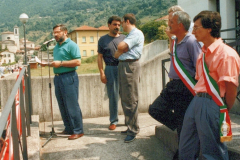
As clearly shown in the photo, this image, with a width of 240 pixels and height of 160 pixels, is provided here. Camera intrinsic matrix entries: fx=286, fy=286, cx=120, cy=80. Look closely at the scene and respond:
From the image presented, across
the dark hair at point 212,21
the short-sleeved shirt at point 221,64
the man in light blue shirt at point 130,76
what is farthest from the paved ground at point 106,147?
the dark hair at point 212,21

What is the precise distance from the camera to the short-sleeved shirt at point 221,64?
2.37m

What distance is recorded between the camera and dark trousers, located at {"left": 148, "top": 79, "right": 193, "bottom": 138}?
3.41 meters

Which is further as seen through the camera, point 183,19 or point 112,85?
point 112,85

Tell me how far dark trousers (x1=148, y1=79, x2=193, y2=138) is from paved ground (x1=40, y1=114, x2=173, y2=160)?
74cm

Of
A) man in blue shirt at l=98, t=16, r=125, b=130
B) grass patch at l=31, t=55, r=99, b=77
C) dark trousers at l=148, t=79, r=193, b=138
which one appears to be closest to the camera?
dark trousers at l=148, t=79, r=193, b=138

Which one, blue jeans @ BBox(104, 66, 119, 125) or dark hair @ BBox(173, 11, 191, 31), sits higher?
dark hair @ BBox(173, 11, 191, 31)

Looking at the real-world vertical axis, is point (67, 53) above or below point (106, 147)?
above

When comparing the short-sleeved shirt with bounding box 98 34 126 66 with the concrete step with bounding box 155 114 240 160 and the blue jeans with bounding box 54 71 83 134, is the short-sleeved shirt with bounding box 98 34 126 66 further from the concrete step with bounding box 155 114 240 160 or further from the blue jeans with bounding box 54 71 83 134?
the concrete step with bounding box 155 114 240 160

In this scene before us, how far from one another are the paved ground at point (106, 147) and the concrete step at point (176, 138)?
0.10m

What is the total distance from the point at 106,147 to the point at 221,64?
260cm

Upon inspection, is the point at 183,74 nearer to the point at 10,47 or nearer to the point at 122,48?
the point at 122,48

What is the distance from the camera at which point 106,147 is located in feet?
14.6

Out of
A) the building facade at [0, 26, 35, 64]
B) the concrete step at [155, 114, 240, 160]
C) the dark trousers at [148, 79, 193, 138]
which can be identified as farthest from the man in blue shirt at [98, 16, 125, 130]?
the building facade at [0, 26, 35, 64]

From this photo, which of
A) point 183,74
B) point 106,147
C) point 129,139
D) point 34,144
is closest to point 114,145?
point 106,147
